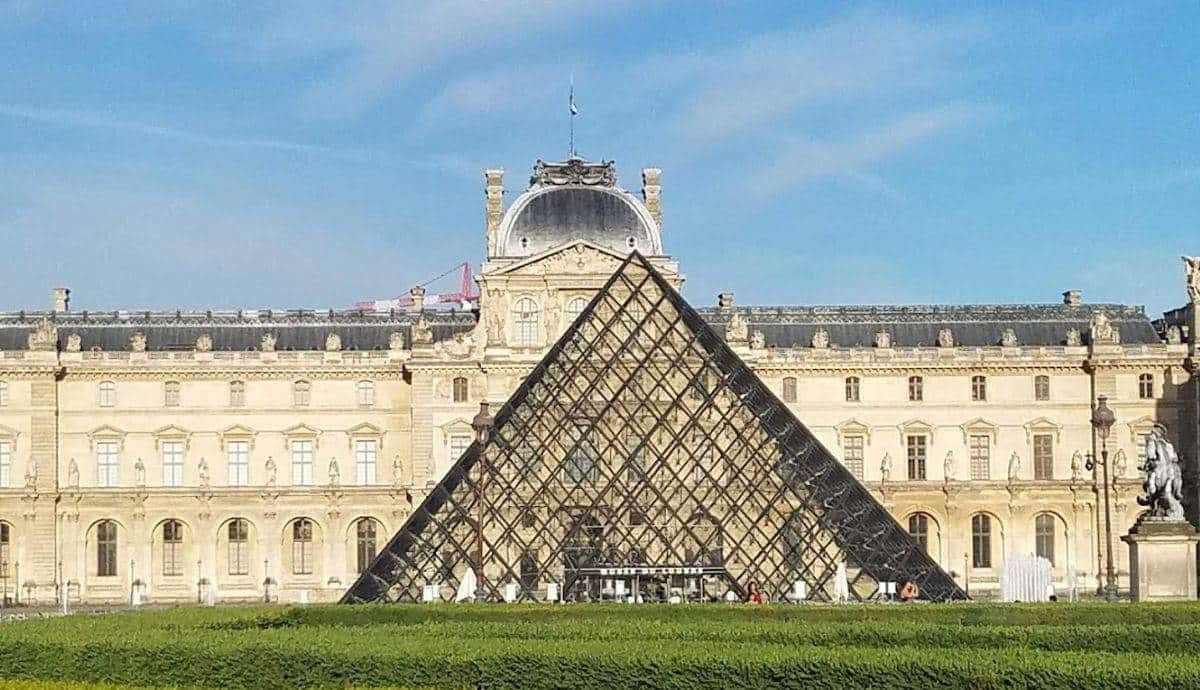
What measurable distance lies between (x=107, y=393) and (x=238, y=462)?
466cm

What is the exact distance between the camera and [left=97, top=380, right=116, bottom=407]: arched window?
63031mm

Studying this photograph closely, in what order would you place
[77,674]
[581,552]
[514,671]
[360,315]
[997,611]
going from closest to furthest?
[514,671]
[77,674]
[997,611]
[581,552]
[360,315]

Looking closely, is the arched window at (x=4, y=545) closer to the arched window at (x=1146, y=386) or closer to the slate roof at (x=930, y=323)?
the slate roof at (x=930, y=323)

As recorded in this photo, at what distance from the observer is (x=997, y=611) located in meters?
30.0

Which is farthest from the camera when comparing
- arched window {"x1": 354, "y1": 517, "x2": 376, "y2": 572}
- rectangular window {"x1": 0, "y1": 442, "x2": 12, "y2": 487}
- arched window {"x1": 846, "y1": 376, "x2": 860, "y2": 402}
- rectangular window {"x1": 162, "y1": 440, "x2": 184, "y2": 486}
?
arched window {"x1": 846, "y1": 376, "x2": 860, "y2": 402}

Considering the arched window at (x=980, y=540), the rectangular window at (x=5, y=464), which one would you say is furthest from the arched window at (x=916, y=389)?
the rectangular window at (x=5, y=464)

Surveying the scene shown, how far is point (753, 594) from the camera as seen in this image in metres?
39.4

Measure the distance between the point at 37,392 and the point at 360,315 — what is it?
34.6ft

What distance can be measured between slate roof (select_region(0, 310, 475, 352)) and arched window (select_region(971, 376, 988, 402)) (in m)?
16.2

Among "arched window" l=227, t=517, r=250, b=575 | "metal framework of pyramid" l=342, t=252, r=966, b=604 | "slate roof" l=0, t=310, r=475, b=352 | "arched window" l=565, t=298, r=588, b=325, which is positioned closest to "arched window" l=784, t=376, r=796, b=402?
"arched window" l=565, t=298, r=588, b=325

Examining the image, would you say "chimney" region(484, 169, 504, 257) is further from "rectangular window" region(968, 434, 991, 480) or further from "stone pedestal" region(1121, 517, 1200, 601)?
"stone pedestal" region(1121, 517, 1200, 601)

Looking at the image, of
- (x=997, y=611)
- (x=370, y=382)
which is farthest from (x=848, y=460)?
(x=997, y=611)

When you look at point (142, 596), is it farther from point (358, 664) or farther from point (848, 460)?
point (358, 664)

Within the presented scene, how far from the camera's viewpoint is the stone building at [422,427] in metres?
61.7
